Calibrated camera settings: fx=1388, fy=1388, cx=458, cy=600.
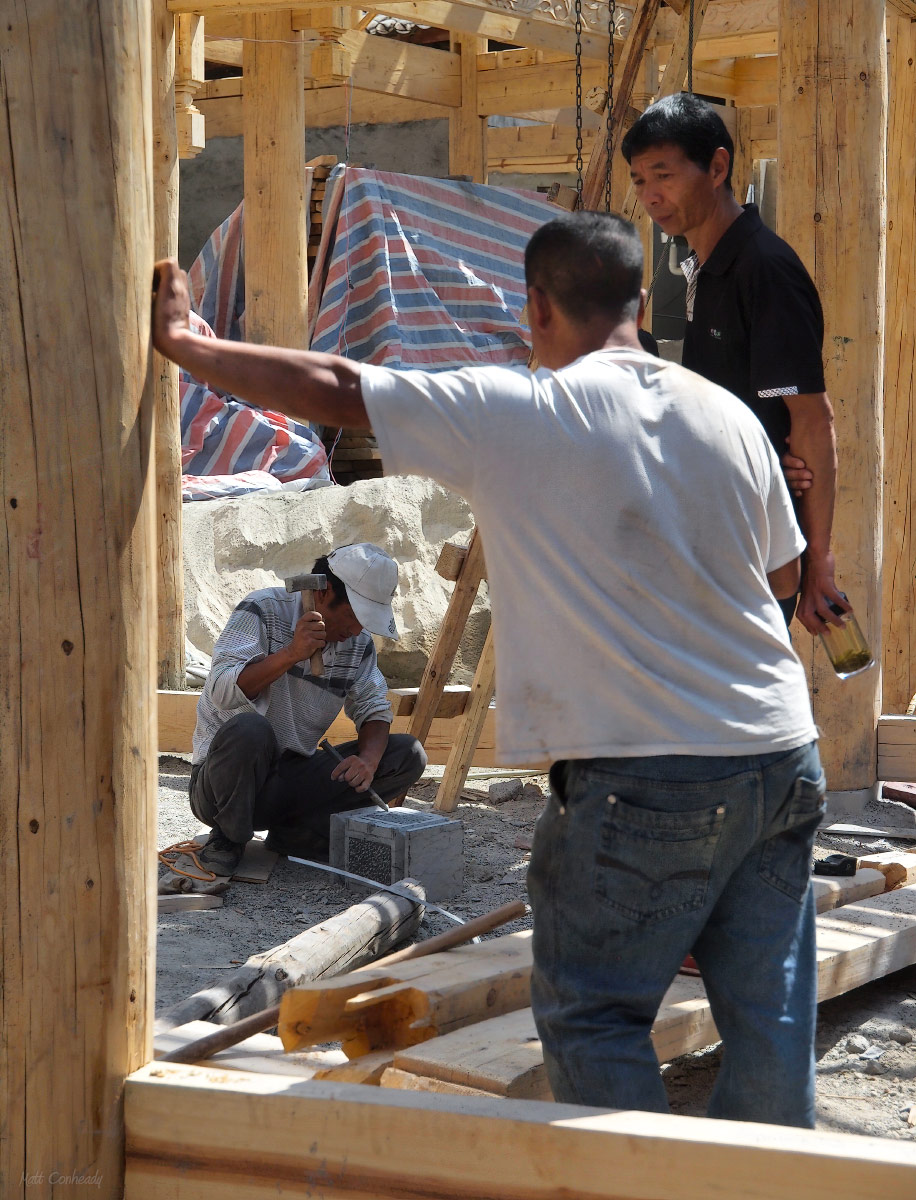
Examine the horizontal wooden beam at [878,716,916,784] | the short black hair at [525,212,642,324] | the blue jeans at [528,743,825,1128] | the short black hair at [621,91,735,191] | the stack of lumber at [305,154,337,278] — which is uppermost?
the stack of lumber at [305,154,337,278]

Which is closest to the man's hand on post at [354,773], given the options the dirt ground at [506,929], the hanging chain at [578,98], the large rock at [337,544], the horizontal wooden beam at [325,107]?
the dirt ground at [506,929]

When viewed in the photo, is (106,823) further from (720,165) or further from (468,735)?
(468,735)

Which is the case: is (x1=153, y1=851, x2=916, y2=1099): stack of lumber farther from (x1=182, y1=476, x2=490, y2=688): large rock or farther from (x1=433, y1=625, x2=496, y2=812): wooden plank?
(x1=182, y1=476, x2=490, y2=688): large rock

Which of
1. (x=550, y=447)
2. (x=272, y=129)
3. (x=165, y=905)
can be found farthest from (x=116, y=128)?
(x=272, y=129)

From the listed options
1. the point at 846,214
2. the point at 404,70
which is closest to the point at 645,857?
the point at 846,214

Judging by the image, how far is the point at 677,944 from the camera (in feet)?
6.80

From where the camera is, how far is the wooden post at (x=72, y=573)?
7.03 ft

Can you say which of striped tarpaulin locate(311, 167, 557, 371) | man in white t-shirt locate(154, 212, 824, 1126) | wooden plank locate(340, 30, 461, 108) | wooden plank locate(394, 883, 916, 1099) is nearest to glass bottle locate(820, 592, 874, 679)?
wooden plank locate(394, 883, 916, 1099)

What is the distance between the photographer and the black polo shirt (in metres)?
3.23

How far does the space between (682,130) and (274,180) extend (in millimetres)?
6225

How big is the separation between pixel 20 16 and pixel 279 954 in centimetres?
242

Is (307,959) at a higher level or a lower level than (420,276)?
lower

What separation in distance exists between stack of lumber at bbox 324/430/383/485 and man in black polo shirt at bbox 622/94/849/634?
6.85 m

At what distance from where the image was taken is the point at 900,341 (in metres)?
7.06
